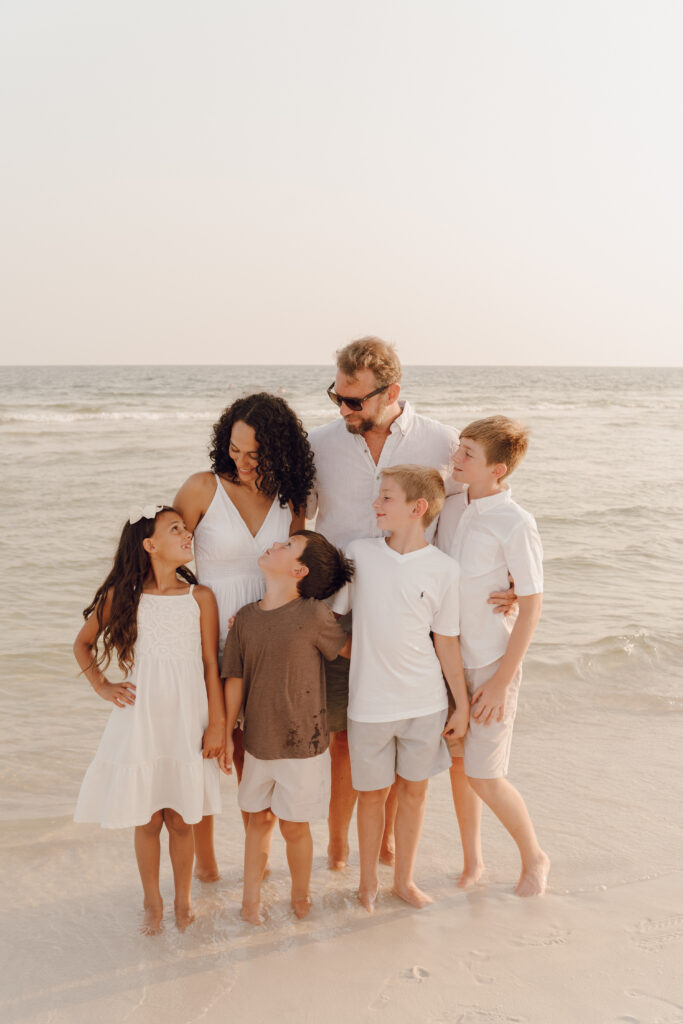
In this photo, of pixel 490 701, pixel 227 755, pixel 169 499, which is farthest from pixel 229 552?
pixel 169 499

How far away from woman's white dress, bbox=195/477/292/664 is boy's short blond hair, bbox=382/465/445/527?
496 millimetres

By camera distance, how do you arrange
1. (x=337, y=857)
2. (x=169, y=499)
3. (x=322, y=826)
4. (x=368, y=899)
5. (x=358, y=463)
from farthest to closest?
(x=169, y=499)
(x=322, y=826)
(x=337, y=857)
(x=358, y=463)
(x=368, y=899)

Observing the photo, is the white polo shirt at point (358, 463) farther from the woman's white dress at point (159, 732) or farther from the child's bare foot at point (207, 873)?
the child's bare foot at point (207, 873)

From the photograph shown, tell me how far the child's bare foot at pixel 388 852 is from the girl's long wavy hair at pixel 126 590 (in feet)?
4.56

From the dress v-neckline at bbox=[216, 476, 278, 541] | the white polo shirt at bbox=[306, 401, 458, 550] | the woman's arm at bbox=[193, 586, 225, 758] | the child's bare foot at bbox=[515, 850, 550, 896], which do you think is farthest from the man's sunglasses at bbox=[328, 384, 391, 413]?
the child's bare foot at bbox=[515, 850, 550, 896]

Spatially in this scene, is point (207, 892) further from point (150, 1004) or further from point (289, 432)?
point (289, 432)

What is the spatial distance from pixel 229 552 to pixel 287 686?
54cm

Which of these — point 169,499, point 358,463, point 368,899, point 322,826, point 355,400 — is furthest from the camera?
point 169,499

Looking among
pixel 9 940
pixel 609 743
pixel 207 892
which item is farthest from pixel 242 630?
pixel 609 743

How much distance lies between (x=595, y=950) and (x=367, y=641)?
128cm

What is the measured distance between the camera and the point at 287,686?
9.53ft

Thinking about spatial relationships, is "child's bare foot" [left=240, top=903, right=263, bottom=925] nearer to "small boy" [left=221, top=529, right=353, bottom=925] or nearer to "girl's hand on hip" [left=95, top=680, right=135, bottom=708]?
"small boy" [left=221, top=529, right=353, bottom=925]

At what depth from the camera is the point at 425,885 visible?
333 cm

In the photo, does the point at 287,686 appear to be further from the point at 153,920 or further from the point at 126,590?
the point at 153,920
